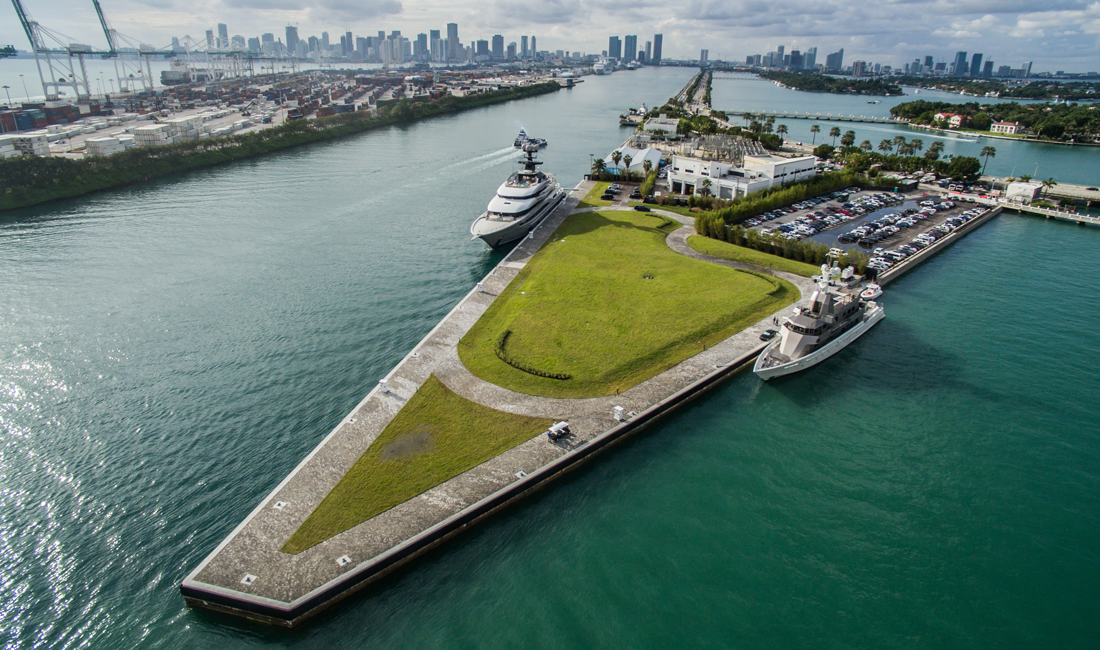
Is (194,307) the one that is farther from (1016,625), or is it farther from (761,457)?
(1016,625)

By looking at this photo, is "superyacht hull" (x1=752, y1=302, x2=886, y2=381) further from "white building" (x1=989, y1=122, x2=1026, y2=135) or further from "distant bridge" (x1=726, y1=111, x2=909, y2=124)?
"white building" (x1=989, y1=122, x2=1026, y2=135)

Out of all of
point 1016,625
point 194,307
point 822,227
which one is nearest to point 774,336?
point 1016,625

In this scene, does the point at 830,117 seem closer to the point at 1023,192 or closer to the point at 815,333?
the point at 1023,192

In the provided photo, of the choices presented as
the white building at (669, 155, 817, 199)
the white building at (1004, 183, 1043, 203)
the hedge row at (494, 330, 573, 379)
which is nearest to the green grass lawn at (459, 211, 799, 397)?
the hedge row at (494, 330, 573, 379)

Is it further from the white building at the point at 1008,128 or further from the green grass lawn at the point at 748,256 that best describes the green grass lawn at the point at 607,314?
the white building at the point at 1008,128

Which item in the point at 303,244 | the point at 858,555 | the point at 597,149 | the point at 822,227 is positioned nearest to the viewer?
the point at 858,555

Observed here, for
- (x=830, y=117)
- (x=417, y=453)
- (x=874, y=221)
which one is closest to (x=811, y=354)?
(x=417, y=453)

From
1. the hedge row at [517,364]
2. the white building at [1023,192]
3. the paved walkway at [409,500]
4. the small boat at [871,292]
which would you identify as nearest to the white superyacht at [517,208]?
the paved walkway at [409,500]
